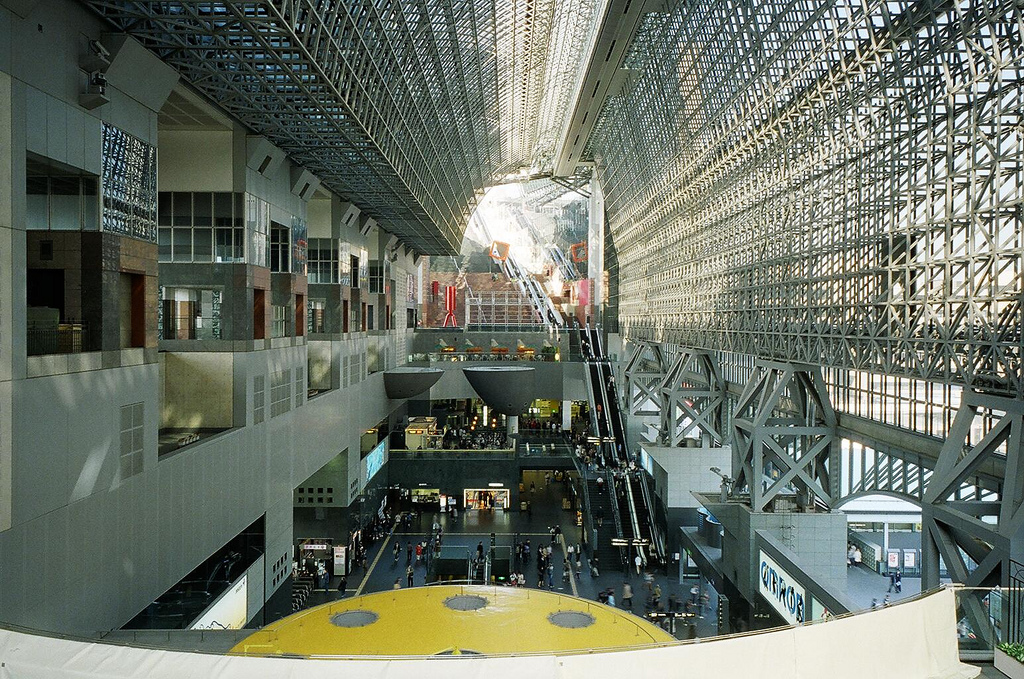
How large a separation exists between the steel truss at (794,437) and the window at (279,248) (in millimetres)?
16904

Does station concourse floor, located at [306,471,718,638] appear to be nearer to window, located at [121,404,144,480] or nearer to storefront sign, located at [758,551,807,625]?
storefront sign, located at [758,551,807,625]

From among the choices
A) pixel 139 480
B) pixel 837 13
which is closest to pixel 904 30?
pixel 837 13

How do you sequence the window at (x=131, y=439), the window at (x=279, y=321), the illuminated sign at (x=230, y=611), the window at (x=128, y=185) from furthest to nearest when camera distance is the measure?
the window at (x=279, y=321), the illuminated sign at (x=230, y=611), the window at (x=131, y=439), the window at (x=128, y=185)

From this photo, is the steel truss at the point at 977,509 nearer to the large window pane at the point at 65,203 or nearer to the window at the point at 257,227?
the large window pane at the point at 65,203

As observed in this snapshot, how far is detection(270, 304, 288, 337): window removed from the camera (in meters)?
27.6

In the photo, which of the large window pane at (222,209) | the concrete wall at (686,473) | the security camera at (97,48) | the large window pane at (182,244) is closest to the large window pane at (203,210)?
the large window pane at (222,209)

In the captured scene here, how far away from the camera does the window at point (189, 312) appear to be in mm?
23734

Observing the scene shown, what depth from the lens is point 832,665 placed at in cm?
819

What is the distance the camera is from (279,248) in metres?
28.6

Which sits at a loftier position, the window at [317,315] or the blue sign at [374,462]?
the window at [317,315]

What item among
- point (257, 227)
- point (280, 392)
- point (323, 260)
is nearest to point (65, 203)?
point (257, 227)

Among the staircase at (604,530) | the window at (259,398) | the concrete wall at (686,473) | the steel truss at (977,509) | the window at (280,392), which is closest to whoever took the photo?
the steel truss at (977,509)

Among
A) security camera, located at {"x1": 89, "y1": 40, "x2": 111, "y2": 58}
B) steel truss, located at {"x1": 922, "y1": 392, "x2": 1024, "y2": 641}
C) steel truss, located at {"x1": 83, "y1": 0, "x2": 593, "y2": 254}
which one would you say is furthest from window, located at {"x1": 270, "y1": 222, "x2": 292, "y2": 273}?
steel truss, located at {"x1": 922, "y1": 392, "x2": 1024, "y2": 641}

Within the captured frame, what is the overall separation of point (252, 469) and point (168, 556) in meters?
6.02
